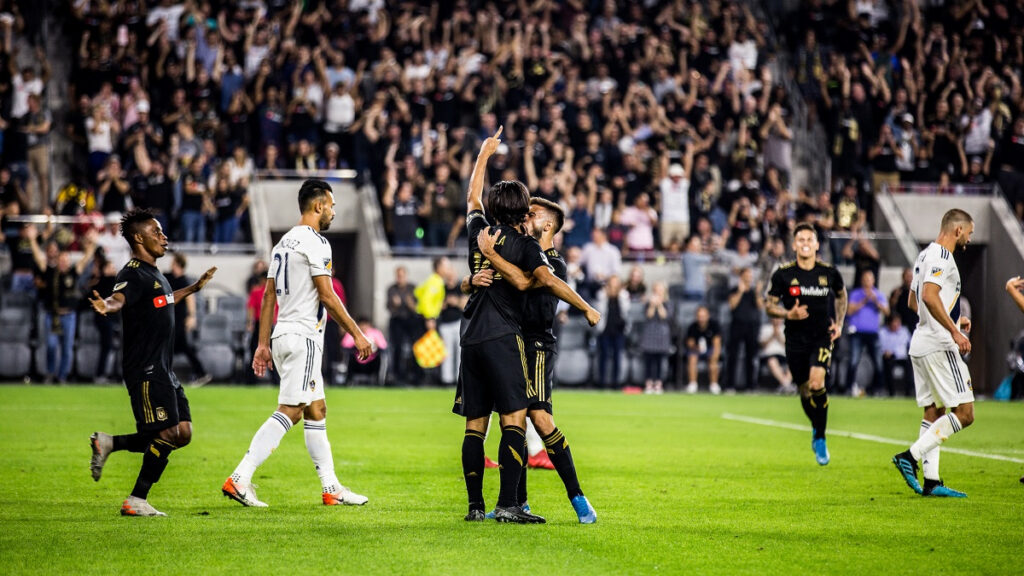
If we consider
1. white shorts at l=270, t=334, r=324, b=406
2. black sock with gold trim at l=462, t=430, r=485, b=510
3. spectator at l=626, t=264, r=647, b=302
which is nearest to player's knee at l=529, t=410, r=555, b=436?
black sock with gold trim at l=462, t=430, r=485, b=510

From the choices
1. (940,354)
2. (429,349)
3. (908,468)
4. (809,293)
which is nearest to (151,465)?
(908,468)

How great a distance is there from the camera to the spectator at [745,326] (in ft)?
81.2

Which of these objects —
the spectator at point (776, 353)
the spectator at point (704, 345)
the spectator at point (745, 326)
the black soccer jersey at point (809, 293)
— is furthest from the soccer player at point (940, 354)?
the spectator at point (776, 353)

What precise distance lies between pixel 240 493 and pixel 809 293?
6.78m

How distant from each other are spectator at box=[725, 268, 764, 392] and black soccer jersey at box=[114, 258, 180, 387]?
17.3 m

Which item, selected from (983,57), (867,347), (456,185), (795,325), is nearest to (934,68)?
(983,57)

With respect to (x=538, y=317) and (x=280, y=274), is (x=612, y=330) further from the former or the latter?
(x=280, y=274)

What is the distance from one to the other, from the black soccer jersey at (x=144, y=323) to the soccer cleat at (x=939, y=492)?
5941mm

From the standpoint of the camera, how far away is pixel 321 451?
9.15m

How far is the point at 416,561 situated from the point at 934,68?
2753 centimetres

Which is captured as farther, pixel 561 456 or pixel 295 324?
pixel 295 324

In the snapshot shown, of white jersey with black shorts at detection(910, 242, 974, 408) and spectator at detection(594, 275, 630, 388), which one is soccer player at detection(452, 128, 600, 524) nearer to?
white jersey with black shorts at detection(910, 242, 974, 408)

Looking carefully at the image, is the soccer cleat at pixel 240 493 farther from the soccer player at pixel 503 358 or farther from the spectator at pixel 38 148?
the spectator at pixel 38 148

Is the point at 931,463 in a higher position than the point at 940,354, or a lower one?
Answer: lower
